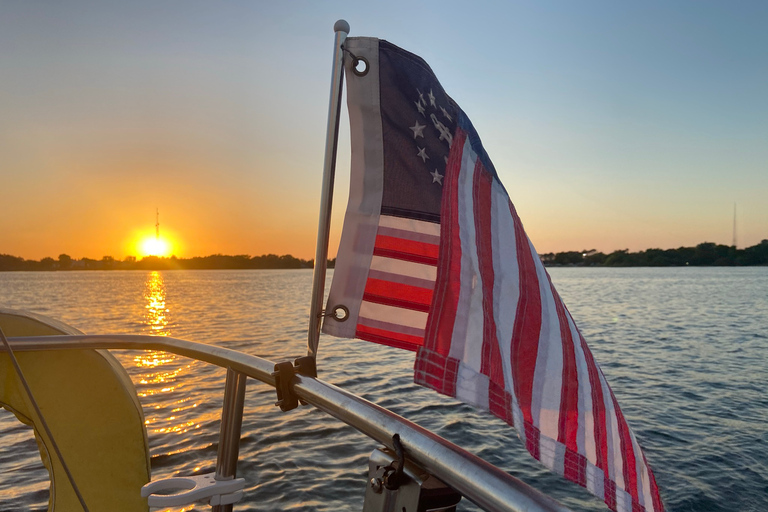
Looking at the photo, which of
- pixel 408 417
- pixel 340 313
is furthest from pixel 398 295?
pixel 408 417

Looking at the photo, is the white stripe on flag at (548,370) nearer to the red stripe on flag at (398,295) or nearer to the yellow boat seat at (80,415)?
the red stripe on flag at (398,295)

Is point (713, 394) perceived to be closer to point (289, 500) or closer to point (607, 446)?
point (289, 500)

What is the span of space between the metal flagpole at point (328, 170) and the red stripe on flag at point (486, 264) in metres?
0.41

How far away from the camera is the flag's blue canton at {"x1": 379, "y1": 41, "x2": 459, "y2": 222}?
158 centimetres

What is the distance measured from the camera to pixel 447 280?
138 cm

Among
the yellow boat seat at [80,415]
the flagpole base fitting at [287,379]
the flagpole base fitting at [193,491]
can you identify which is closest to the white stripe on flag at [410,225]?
the flagpole base fitting at [287,379]

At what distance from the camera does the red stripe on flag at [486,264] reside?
4.20 ft

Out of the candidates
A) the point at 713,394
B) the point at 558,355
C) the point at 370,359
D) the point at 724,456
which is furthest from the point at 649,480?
the point at 370,359

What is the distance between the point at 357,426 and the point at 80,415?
5.35ft

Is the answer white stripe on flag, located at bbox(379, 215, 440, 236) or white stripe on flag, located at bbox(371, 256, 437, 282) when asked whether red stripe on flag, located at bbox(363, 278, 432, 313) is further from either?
white stripe on flag, located at bbox(379, 215, 440, 236)

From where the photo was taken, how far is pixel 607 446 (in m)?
1.35

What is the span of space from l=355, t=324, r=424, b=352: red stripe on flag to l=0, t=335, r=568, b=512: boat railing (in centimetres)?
30

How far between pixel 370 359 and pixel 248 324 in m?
11.7

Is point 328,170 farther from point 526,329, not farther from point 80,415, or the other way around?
point 80,415
